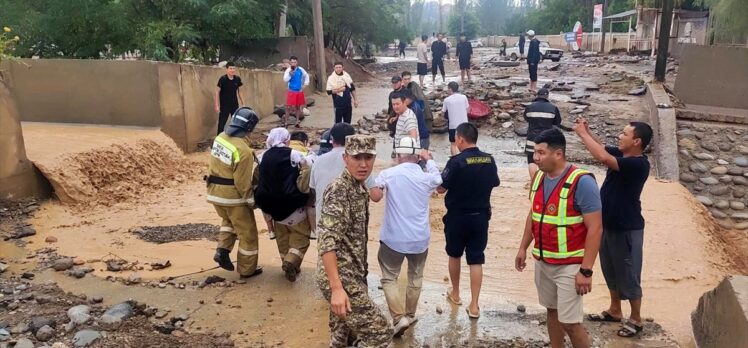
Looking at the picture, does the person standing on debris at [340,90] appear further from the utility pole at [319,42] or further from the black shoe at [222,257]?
the utility pole at [319,42]

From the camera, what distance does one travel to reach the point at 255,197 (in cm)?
521

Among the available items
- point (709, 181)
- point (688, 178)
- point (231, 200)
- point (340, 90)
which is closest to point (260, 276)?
point (231, 200)

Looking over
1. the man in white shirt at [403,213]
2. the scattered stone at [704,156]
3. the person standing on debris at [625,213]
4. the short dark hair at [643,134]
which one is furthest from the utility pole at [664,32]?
the man in white shirt at [403,213]

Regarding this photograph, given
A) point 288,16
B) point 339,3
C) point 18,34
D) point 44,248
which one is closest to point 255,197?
point 44,248

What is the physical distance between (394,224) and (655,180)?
7.54 m

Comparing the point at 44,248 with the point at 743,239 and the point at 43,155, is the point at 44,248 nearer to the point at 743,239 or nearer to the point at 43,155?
the point at 43,155

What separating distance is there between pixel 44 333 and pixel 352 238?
94.1 inches

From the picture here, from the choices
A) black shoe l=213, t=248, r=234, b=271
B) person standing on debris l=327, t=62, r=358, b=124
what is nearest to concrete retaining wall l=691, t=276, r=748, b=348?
black shoe l=213, t=248, r=234, b=271

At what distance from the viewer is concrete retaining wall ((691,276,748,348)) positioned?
3568 mm

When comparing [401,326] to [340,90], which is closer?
[401,326]

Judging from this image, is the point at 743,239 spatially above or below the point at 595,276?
below

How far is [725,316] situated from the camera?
3930 millimetres

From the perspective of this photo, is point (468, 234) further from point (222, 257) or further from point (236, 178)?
point (222, 257)

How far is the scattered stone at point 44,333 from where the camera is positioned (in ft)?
13.3
